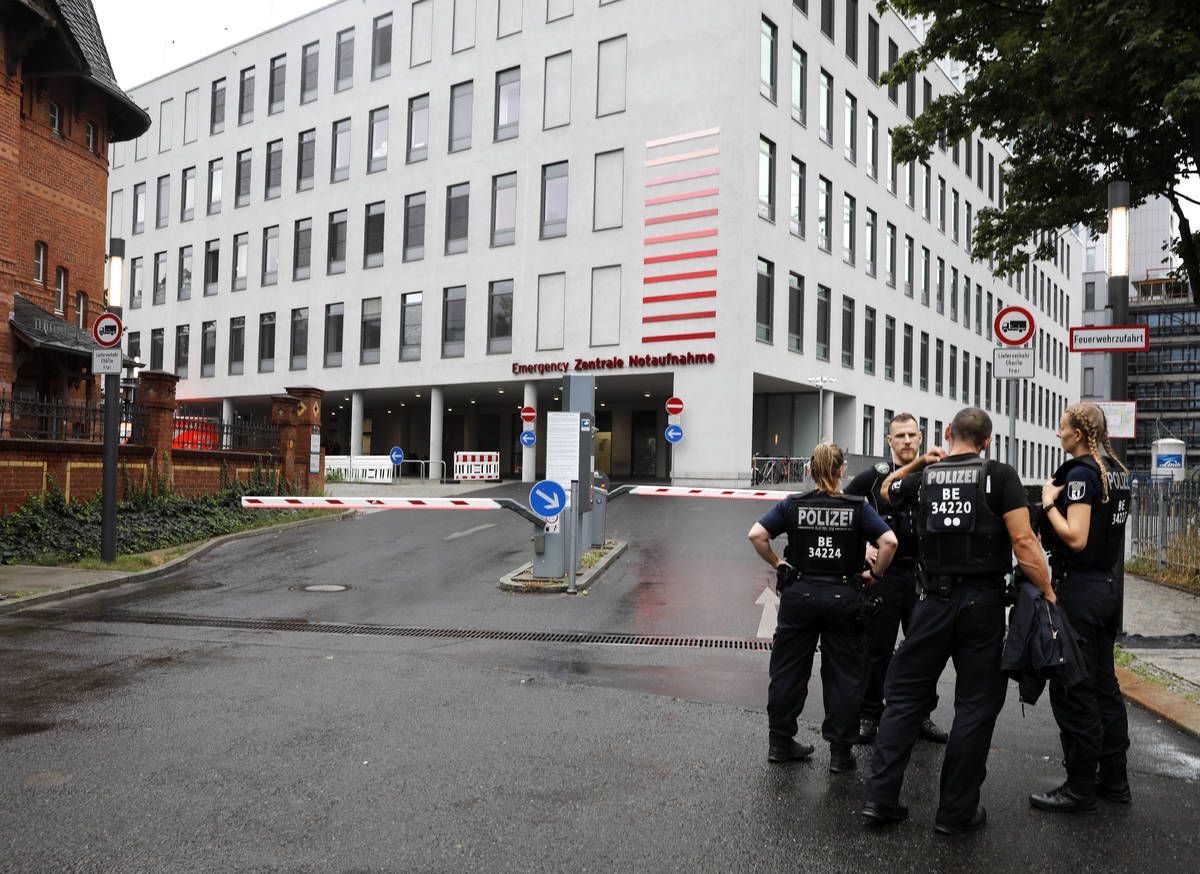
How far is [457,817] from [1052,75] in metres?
13.5

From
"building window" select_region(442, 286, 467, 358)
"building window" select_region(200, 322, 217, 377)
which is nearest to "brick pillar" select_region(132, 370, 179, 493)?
"building window" select_region(442, 286, 467, 358)

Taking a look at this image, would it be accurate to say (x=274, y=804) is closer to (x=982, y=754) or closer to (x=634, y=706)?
(x=634, y=706)

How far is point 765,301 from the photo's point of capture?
33.2m

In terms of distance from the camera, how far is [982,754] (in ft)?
14.0

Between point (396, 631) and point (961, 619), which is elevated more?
point (961, 619)

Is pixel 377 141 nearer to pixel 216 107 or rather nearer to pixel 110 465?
pixel 216 107

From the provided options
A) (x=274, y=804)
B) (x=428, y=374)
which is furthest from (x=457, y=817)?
(x=428, y=374)

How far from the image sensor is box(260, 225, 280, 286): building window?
4441 cm

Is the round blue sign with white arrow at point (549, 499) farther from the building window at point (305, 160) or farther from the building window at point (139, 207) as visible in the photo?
the building window at point (139, 207)

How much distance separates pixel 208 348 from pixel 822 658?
4735 centimetres

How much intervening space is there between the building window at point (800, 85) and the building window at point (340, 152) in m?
19.2

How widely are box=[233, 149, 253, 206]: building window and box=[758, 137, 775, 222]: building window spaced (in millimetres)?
25863

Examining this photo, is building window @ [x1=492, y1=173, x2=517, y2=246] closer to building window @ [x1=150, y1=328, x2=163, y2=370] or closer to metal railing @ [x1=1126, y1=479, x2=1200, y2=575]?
building window @ [x1=150, y1=328, x2=163, y2=370]

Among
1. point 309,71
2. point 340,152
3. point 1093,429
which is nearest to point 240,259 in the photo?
point 340,152
